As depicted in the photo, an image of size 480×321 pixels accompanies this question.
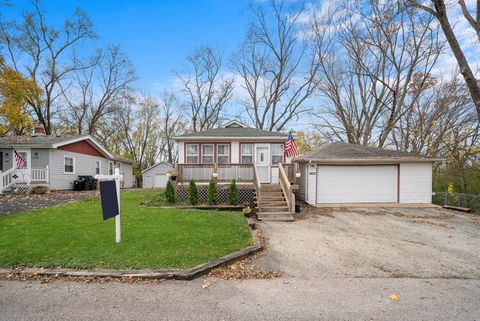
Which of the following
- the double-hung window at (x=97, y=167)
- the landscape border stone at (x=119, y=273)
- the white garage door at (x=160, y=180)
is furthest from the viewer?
the white garage door at (x=160, y=180)

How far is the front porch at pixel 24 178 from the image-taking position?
44.0ft

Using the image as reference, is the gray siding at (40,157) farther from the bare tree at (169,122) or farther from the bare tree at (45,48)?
the bare tree at (169,122)

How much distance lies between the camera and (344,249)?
564 centimetres

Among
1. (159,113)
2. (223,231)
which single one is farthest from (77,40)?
(223,231)

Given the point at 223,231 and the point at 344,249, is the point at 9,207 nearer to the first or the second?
the point at 223,231

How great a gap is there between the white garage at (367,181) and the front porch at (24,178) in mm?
15495

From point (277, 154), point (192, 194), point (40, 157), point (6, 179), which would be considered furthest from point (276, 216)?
point (6, 179)

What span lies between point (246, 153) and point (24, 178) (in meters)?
13.0

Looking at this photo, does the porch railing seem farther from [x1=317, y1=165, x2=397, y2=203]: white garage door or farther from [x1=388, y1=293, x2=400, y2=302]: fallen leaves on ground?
[x1=388, y1=293, x2=400, y2=302]: fallen leaves on ground

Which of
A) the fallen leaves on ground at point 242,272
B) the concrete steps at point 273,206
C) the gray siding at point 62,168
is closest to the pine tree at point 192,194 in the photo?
the concrete steps at point 273,206

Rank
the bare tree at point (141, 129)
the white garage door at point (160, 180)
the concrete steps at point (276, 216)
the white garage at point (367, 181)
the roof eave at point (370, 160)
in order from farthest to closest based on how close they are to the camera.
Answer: the bare tree at point (141, 129)
the white garage door at point (160, 180)
the white garage at point (367, 181)
the roof eave at point (370, 160)
the concrete steps at point (276, 216)

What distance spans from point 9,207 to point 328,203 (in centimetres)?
1388

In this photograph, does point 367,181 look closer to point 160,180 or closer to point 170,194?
point 170,194

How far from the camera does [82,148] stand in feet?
59.0
